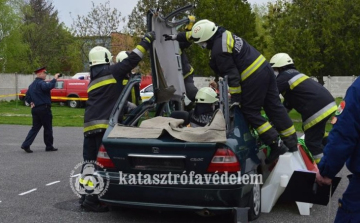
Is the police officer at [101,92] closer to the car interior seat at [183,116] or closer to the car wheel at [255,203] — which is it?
the car interior seat at [183,116]

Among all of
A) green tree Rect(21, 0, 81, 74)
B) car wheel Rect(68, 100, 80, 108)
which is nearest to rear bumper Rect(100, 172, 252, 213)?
car wheel Rect(68, 100, 80, 108)

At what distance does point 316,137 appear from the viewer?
7.42 meters

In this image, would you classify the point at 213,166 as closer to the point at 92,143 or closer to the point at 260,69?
the point at 260,69

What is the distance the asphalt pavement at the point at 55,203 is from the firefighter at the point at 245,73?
900 mm

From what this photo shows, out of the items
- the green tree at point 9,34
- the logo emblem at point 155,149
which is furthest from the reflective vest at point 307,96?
the green tree at point 9,34

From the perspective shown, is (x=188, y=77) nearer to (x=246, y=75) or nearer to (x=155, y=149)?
(x=246, y=75)

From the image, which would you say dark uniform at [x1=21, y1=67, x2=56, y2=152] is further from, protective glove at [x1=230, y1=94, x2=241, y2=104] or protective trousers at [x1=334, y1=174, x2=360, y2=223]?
protective trousers at [x1=334, y1=174, x2=360, y2=223]

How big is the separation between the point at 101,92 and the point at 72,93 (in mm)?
24421

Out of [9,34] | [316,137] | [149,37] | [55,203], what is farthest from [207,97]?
[9,34]

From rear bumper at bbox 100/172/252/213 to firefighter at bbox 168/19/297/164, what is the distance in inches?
36.0

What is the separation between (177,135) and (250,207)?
1.11 metres

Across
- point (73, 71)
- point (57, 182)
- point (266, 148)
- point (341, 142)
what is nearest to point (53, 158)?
point (57, 182)

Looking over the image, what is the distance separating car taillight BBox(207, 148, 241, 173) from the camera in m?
5.26

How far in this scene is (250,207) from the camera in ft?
18.5
